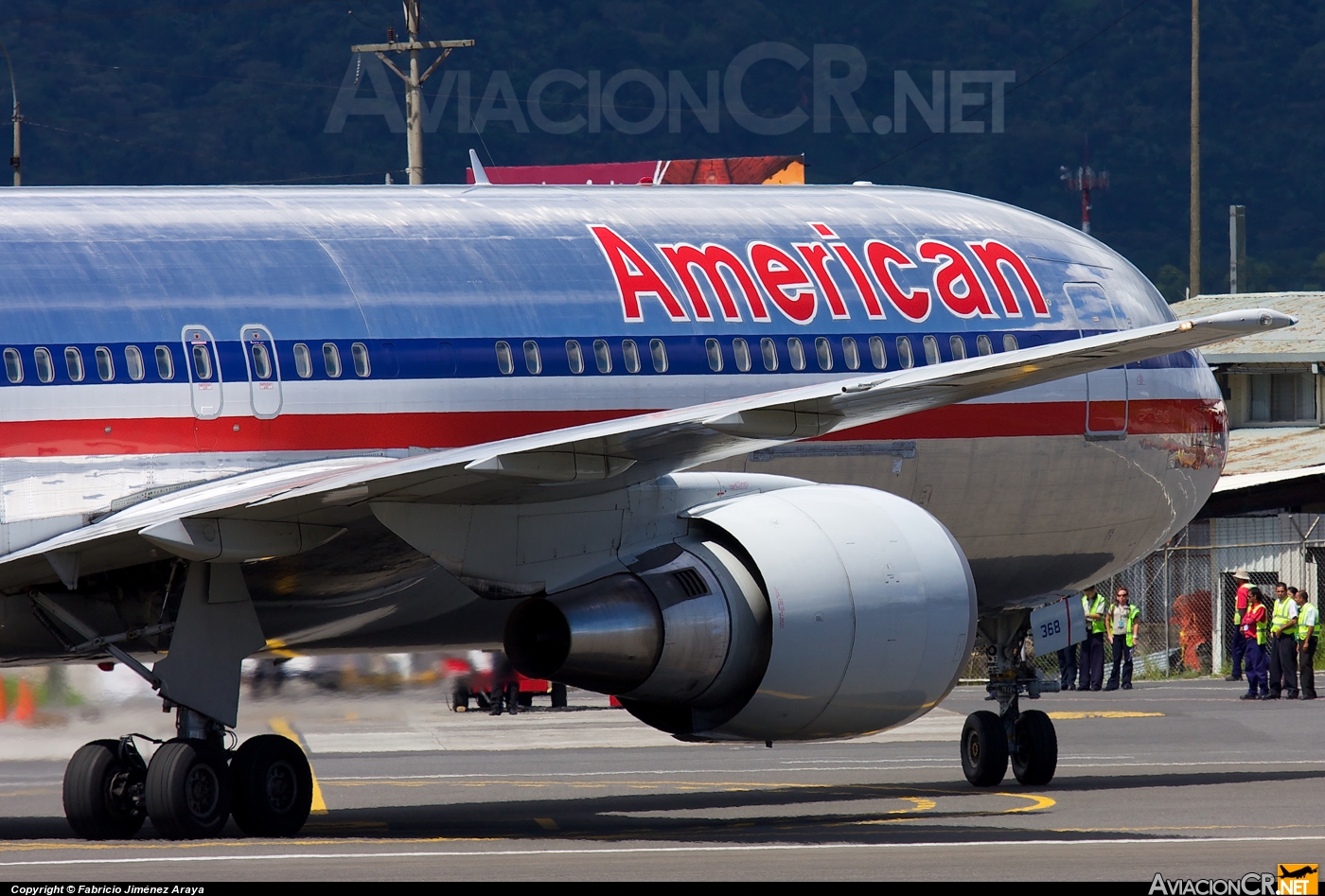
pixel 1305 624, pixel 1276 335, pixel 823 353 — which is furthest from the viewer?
pixel 1276 335

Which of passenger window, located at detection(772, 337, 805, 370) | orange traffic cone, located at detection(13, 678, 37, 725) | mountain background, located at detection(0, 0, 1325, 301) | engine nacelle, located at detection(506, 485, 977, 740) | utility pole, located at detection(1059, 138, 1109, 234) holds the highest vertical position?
mountain background, located at detection(0, 0, 1325, 301)

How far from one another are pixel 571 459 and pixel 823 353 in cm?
506

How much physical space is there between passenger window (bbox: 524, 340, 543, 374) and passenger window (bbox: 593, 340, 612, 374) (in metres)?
0.51

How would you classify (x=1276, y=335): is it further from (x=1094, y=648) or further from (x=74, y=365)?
(x=74, y=365)

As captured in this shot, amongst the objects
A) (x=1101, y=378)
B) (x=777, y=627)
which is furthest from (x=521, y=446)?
(x=1101, y=378)

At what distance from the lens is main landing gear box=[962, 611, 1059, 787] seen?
1992 cm

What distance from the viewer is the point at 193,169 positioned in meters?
119

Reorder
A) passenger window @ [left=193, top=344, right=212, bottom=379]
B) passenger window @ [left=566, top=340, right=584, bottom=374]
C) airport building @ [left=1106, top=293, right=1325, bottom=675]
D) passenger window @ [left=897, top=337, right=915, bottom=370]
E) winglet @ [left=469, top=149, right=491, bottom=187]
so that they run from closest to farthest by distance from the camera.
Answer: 1. passenger window @ [left=193, top=344, right=212, bottom=379]
2. passenger window @ [left=566, top=340, right=584, bottom=374]
3. passenger window @ [left=897, top=337, right=915, bottom=370]
4. winglet @ [left=469, top=149, right=491, bottom=187]
5. airport building @ [left=1106, top=293, right=1325, bottom=675]

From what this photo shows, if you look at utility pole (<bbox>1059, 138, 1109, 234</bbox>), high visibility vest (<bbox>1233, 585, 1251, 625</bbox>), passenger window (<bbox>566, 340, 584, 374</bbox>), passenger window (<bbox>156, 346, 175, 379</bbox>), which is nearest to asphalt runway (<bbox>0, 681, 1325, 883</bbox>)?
passenger window (<bbox>156, 346, 175, 379</bbox>)

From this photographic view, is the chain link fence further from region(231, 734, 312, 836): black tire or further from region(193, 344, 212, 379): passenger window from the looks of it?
region(193, 344, 212, 379): passenger window

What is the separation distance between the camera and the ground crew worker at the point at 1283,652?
36.1 metres

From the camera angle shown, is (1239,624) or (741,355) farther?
(1239,624)

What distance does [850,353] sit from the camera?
1808 centimetres

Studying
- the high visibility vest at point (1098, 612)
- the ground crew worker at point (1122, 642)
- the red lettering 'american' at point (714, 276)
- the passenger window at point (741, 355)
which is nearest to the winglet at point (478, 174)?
the red lettering 'american' at point (714, 276)
